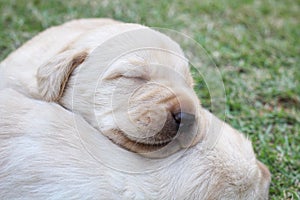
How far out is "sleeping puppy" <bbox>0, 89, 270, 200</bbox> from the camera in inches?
92.4

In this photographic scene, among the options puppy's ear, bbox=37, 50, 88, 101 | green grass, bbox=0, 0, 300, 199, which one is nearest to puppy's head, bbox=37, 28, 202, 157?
A: puppy's ear, bbox=37, 50, 88, 101

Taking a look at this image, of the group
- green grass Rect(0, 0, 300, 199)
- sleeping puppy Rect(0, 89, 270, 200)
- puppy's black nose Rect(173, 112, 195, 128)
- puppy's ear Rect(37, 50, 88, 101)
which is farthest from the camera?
green grass Rect(0, 0, 300, 199)

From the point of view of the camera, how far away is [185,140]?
2564mm

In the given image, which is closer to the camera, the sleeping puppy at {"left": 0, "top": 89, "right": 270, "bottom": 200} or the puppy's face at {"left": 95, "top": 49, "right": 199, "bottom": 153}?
the sleeping puppy at {"left": 0, "top": 89, "right": 270, "bottom": 200}

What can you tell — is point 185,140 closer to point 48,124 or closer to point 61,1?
point 48,124

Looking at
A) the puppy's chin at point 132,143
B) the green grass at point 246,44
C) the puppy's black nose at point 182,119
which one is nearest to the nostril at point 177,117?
the puppy's black nose at point 182,119

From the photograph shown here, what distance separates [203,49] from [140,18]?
0.65m

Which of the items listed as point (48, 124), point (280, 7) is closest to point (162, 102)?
point (48, 124)

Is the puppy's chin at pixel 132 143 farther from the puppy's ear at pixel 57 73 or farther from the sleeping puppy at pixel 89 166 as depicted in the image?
the puppy's ear at pixel 57 73

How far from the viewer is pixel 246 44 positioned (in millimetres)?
4828

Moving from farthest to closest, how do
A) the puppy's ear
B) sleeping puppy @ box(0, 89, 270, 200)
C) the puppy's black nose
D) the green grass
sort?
the green grass → the puppy's ear → the puppy's black nose → sleeping puppy @ box(0, 89, 270, 200)

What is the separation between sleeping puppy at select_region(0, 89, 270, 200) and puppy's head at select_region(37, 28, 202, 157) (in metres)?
0.08

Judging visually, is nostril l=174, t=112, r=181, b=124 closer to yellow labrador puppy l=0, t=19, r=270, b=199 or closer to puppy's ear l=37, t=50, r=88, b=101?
yellow labrador puppy l=0, t=19, r=270, b=199

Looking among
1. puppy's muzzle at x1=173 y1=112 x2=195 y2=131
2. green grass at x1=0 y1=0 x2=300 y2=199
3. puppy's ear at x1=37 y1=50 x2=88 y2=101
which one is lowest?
green grass at x1=0 y1=0 x2=300 y2=199
